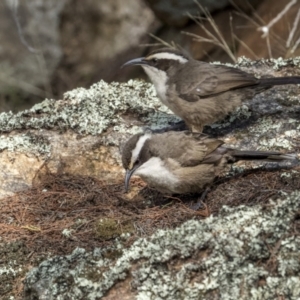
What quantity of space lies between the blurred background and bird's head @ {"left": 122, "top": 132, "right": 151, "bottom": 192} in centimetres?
603

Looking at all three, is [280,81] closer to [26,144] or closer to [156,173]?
[156,173]

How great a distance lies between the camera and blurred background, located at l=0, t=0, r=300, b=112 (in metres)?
11.5

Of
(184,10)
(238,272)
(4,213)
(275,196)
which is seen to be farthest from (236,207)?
(184,10)

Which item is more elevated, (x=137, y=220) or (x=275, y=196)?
(x=275, y=196)

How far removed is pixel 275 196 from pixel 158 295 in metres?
1.17

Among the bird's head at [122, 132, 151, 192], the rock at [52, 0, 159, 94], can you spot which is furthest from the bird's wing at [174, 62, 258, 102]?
the rock at [52, 0, 159, 94]

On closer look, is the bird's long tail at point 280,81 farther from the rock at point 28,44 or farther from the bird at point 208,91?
the rock at point 28,44

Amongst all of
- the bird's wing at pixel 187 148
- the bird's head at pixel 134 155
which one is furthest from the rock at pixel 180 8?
the bird's head at pixel 134 155

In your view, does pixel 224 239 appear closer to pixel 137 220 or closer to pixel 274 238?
pixel 274 238

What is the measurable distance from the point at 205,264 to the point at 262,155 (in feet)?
5.24

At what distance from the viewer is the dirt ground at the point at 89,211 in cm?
494

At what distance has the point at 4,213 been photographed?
5.77 metres

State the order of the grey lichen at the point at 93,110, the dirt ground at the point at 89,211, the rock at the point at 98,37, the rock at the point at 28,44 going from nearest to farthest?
the dirt ground at the point at 89,211 < the grey lichen at the point at 93,110 < the rock at the point at 28,44 < the rock at the point at 98,37

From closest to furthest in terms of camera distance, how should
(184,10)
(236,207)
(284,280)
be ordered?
(284,280) < (236,207) < (184,10)
